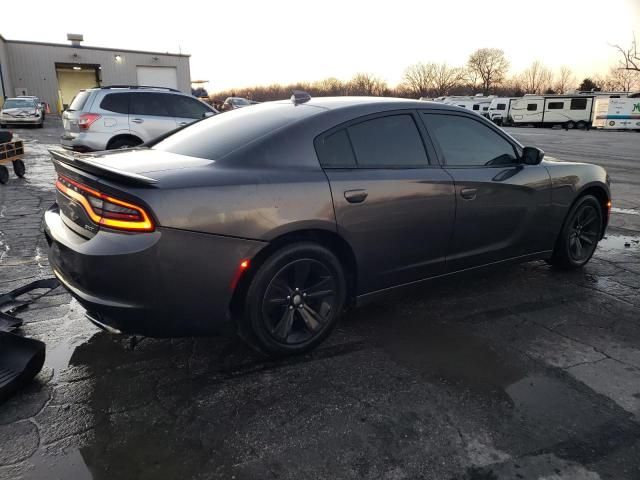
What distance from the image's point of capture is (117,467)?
7.10 feet

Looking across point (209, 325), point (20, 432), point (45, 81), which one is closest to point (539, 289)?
point (209, 325)

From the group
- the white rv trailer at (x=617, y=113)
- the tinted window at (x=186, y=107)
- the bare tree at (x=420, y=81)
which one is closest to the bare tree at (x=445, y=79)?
the bare tree at (x=420, y=81)

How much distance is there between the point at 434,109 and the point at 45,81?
151 feet

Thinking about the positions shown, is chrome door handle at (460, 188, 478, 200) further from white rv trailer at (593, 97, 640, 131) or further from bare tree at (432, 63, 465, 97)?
bare tree at (432, 63, 465, 97)

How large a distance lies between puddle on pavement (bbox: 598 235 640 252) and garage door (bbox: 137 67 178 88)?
147 ft

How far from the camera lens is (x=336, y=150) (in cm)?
318

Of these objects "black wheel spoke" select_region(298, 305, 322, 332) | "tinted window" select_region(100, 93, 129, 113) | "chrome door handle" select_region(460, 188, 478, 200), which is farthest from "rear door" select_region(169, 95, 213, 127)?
"black wheel spoke" select_region(298, 305, 322, 332)

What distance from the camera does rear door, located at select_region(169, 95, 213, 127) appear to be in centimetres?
987

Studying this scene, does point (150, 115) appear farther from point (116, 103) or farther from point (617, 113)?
point (617, 113)

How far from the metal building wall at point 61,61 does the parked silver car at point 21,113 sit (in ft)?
50.9

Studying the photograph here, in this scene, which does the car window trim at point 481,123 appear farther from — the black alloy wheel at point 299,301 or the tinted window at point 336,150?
the black alloy wheel at point 299,301

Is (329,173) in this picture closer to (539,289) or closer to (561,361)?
(561,361)

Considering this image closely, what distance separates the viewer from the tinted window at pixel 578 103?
40.9 m

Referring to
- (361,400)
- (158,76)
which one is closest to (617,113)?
(158,76)
